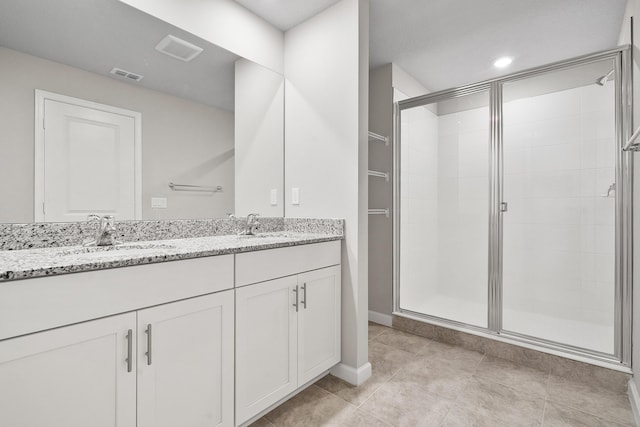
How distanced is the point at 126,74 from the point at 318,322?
1676mm

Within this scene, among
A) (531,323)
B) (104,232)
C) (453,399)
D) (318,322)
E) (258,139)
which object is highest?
(258,139)

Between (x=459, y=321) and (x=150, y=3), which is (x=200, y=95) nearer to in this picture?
(x=150, y=3)

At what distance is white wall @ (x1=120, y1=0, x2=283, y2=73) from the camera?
5.49 ft

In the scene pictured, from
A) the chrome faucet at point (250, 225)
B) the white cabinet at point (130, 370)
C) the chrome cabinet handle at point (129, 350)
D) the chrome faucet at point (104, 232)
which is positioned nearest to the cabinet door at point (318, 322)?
the white cabinet at point (130, 370)

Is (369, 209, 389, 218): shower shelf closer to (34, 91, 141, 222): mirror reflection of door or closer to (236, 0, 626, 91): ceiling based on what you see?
(236, 0, 626, 91): ceiling

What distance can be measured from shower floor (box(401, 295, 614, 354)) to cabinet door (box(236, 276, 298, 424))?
5.21 feet

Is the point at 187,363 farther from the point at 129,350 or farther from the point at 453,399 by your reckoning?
the point at 453,399

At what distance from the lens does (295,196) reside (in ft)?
7.20

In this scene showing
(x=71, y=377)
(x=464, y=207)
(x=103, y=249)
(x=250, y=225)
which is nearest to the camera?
(x=71, y=377)

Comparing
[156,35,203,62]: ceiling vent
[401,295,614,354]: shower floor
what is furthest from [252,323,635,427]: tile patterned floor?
[156,35,203,62]: ceiling vent

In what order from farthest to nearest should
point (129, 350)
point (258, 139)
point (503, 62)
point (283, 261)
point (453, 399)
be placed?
point (503, 62) < point (258, 139) < point (453, 399) < point (283, 261) < point (129, 350)

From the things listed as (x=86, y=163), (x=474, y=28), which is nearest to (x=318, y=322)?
(x=86, y=163)

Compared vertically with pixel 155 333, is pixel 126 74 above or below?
above

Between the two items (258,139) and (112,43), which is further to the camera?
(258,139)
